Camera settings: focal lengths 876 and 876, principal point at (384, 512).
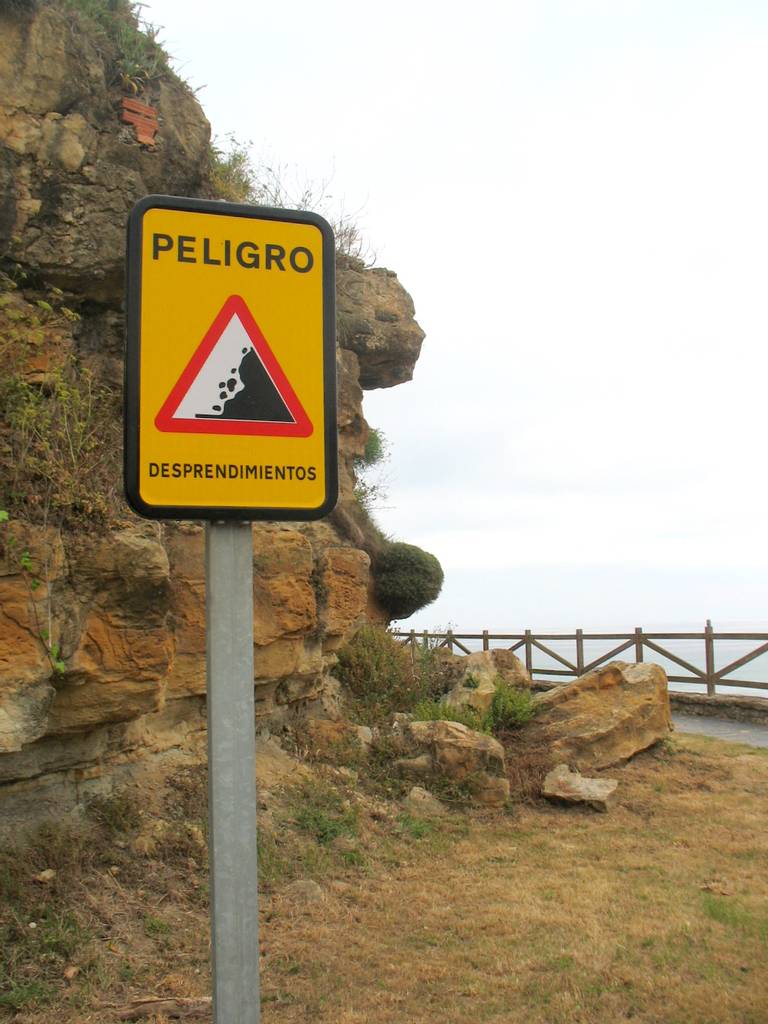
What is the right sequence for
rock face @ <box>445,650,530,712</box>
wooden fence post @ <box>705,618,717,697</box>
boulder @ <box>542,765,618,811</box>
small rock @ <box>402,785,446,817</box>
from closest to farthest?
small rock @ <box>402,785,446,817</box>, boulder @ <box>542,765,618,811</box>, rock face @ <box>445,650,530,712</box>, wooden fence post @ <box>705,618,717,697</box>

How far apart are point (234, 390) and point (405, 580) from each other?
12368mm

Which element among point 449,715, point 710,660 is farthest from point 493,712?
point 710,660

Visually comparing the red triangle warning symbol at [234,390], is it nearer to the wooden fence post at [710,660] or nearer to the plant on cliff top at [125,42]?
the plant on cliff top at [125,42]

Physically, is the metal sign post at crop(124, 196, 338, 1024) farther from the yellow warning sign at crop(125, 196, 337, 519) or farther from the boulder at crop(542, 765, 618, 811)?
the boulder at crop(542, 765, 618, 811)

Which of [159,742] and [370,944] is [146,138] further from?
[370,944]

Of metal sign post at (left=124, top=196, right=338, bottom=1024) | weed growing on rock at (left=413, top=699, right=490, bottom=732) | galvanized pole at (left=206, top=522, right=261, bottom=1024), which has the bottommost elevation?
weed growing on rock at (left=413, top=699, right=490, bottom=732)

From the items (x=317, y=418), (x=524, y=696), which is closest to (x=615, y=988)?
(x=317, y=418)

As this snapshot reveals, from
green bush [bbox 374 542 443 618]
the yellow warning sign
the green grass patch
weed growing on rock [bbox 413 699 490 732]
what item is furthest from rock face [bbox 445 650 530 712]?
the yellow warning sign

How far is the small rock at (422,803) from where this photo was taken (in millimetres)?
7707

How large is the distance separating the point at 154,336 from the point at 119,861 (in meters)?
4.30

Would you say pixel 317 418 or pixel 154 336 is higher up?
pixel 154 336

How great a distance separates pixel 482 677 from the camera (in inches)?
433

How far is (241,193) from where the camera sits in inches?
373

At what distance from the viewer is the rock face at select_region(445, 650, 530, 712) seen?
33.5ft
